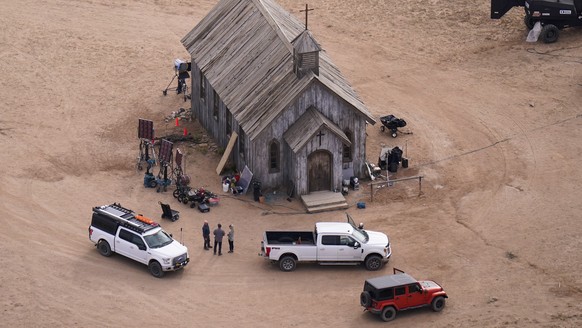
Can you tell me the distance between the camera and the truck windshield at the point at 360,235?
59.1 meters

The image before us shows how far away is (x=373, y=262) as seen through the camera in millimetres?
59156

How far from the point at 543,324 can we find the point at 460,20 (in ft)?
129

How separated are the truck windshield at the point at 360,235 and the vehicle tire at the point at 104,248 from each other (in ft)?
38.5

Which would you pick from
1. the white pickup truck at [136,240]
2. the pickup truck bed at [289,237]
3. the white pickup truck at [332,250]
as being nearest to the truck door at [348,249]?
the white pickup truck at [332,250]

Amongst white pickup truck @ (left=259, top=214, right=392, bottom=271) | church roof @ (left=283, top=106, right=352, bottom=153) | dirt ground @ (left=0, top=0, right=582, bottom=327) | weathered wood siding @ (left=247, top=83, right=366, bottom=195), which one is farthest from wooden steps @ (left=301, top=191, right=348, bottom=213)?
white pickup truck @ (left=259, top=214, right=392, bottom=271)

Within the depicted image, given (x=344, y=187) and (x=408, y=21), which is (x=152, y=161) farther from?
(x=408, y=21)

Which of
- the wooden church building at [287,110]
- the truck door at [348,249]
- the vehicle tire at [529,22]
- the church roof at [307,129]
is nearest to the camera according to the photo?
the truck door at [348,249]

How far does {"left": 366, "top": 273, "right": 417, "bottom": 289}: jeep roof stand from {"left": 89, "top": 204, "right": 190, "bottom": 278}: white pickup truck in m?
9.47

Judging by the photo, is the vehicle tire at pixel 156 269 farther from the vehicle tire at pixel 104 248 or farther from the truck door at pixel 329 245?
the truck door at pixel 329 245

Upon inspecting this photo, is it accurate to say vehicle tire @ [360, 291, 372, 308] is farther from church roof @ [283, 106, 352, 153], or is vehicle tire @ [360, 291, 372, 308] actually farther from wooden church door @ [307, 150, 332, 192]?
wooden church door @ [307, 150, 332, 192]

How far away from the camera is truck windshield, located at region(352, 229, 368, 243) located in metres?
59.1

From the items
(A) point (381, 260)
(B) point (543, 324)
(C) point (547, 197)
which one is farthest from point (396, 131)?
(B) point (543, 324)

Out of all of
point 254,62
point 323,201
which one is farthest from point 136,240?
point 254,62

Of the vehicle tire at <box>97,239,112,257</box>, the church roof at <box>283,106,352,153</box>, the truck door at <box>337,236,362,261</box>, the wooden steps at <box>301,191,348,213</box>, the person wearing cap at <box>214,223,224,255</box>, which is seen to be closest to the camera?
the truck door at <box>337,236,362,261</box>
